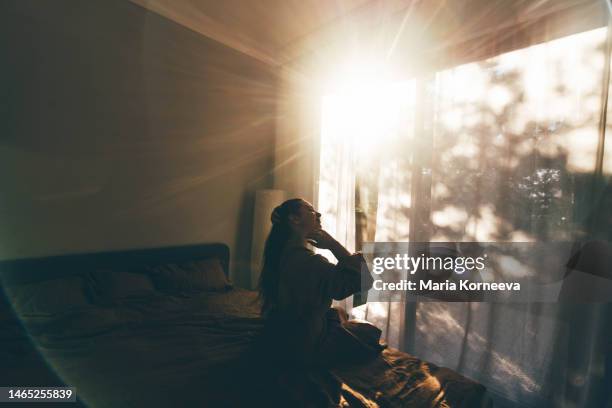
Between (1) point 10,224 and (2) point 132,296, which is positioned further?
(2) point 132,296

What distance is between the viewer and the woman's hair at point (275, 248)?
72.7 inches

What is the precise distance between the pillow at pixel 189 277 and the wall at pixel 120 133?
368 mm

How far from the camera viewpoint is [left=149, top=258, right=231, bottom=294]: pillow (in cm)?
276

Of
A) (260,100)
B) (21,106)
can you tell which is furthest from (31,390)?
(260,100)

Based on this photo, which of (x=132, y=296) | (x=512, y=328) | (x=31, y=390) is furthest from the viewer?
(x=132, y=296)

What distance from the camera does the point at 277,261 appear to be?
1.88 meters

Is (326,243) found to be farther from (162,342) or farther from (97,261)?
(97,261)

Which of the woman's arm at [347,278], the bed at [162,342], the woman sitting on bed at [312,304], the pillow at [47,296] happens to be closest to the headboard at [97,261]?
the bed at [162,342]

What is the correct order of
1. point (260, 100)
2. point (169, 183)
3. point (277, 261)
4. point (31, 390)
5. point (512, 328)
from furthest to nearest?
1. point (260, 100)
2. point (169, 183)
3. point (512, 328)
4. point (277, 261)
5. point (31, 390)

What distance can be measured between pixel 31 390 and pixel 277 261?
1.22 metres

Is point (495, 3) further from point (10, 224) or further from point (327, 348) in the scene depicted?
point (10, 224)

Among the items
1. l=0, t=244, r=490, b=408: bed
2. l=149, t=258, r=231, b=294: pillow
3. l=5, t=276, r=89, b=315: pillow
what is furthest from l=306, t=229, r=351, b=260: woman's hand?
l=5, t=276, r=89, b=315: pillow

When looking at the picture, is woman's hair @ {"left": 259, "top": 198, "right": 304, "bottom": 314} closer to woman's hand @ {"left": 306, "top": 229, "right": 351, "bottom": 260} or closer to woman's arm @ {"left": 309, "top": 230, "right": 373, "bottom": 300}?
woman's hand @ {"left": 306, "top": 229, "right": 351, "bottom": 260}

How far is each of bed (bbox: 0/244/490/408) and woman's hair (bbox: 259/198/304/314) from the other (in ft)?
0.94
